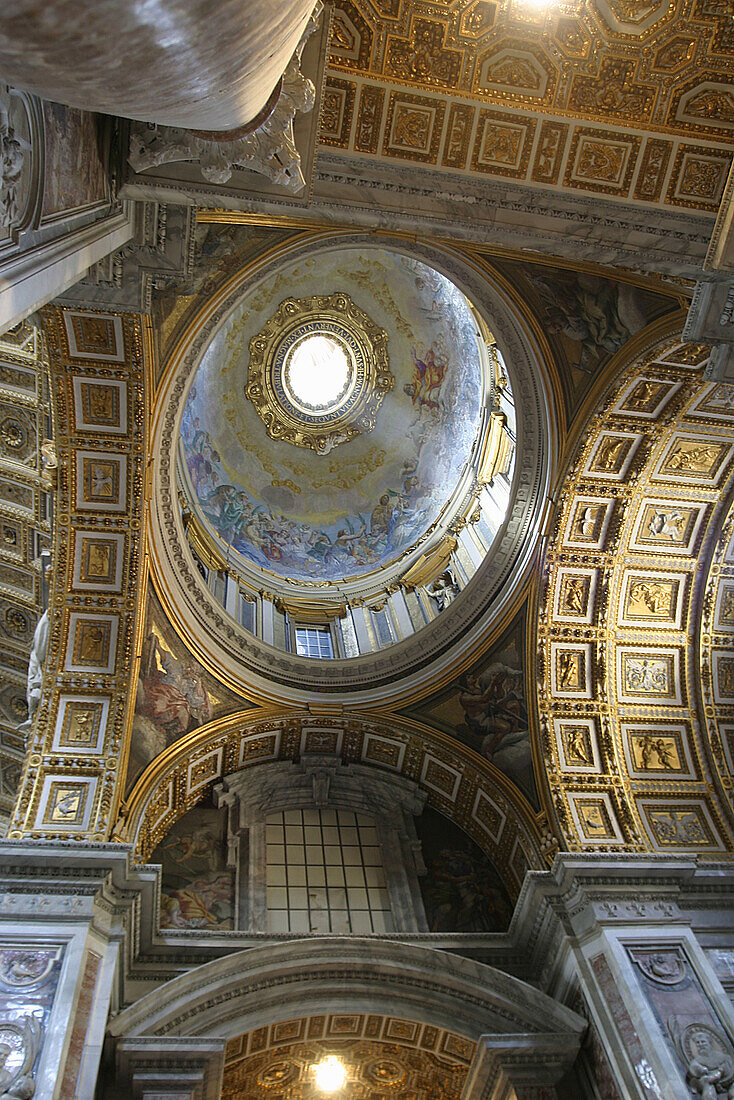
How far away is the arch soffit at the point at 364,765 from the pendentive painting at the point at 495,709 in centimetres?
22

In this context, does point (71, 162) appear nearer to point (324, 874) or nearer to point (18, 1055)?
point (18, 1055)

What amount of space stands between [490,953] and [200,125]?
429 inches

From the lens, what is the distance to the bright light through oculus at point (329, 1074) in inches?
430

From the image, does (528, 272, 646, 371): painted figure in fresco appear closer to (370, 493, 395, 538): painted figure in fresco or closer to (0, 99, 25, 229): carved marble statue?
(370, 493, 395, 538): painted figure in fresco

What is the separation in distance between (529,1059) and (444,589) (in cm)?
837

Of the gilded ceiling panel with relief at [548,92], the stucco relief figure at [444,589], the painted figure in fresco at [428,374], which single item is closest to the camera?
the gilded ceiling panel with relief at [548,92]

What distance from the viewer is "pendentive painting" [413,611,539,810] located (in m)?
13.9

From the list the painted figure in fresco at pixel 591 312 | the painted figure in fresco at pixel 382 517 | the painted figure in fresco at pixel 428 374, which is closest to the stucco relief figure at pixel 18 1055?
the painted figure in fresco at pixel 591 312

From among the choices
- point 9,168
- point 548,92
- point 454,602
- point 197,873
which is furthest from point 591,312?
point 197,873

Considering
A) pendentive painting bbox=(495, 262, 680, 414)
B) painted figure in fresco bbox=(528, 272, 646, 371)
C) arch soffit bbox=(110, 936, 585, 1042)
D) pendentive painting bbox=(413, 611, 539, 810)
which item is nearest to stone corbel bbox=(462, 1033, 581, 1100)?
arch soffit bbox=(110, 936, 585, 1042)

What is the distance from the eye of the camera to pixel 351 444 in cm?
2141

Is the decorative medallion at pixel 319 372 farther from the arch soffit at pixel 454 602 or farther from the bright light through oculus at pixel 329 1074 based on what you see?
the bright light through oculus at pixel 329 1074

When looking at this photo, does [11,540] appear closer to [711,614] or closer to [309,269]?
[309,269]

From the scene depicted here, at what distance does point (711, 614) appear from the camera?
1455 cm
